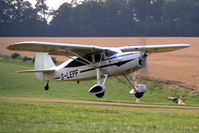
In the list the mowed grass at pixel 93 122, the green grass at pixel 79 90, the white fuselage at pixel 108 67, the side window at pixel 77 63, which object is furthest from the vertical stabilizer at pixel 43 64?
the mowed grass at pixel 93 122

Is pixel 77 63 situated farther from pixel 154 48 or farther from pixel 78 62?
pixel 154 48

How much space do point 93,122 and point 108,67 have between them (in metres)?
8.22

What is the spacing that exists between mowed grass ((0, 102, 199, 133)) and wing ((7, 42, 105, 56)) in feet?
14.0

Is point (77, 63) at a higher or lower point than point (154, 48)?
lower

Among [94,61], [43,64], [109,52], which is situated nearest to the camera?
[109,52]

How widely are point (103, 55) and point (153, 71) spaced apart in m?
22.5

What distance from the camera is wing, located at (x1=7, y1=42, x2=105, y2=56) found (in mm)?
17784

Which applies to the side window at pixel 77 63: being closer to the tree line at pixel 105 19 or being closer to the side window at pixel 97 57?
the side window at pixel 97 57

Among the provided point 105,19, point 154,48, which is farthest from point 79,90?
point 105,19

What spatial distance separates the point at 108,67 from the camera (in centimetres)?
1953

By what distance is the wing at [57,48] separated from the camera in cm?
1778

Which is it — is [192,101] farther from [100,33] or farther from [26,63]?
[100,33]

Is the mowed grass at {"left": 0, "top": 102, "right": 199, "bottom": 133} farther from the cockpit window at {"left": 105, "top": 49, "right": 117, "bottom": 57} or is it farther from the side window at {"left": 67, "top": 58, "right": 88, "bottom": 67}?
the side window at {"left": 67, "top": 58, "right": 88, "bottom": 67}

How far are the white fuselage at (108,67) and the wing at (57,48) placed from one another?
74cm
